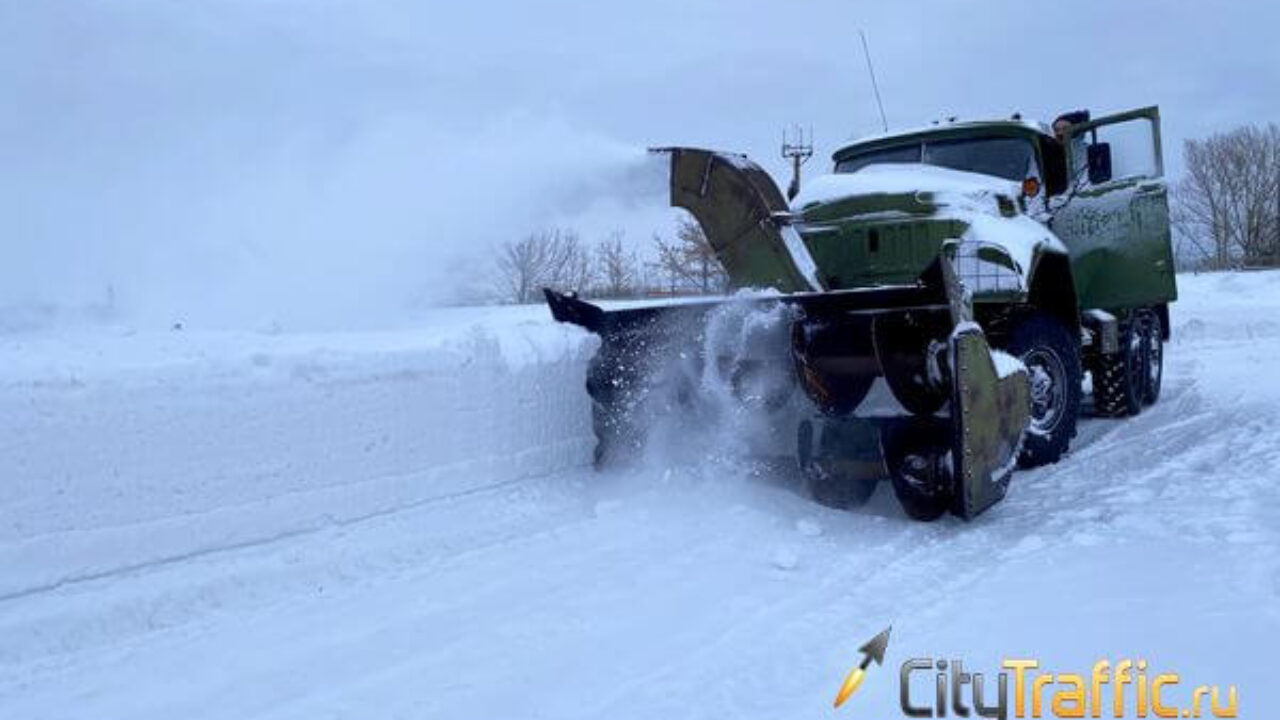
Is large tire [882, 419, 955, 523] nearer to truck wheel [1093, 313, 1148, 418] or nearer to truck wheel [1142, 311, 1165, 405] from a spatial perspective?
truck wheel [1093, 313, 1148, 418]

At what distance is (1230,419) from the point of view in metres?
8.43

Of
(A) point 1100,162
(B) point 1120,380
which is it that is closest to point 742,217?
(A) point 1100,162

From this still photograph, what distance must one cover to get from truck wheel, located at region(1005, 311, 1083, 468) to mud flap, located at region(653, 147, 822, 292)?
5.39ft

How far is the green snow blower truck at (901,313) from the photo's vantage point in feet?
17.5

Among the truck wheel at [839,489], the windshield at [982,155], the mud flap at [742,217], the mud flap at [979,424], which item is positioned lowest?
the truck wheel at [839,489]

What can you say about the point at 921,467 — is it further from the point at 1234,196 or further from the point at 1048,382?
the point at 1234,196

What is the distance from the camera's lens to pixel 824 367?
582cm

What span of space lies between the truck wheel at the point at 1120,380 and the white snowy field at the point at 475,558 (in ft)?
9.20

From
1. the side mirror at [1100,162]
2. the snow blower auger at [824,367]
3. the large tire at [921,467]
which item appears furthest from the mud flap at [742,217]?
the side mirror at [1100,162]

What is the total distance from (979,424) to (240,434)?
3.58 metres

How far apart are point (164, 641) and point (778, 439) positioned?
371 cm

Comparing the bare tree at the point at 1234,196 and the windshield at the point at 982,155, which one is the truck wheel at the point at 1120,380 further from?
the bare tree at the point at 1234,196

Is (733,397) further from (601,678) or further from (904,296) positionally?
(601,678)

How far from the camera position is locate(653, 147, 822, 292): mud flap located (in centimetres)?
643
